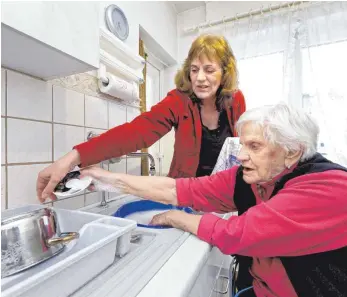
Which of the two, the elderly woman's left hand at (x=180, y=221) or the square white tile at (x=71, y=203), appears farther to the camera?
the square white tile at (x=71, y=203)

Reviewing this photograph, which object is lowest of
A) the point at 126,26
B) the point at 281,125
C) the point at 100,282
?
the point at 100,282

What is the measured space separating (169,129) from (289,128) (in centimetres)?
57

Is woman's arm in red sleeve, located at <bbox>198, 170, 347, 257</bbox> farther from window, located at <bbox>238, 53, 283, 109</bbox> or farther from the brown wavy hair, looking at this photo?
window, located at <bbox>238, 53, 283, 109</bbox>

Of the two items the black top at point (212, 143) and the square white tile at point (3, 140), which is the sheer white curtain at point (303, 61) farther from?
the square white tile at point (3, 140)

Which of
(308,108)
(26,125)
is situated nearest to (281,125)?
(26,125)

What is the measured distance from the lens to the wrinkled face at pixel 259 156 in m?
0.70

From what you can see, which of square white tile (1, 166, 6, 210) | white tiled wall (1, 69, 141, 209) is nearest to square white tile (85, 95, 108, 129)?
white tiled wall (1, 69, 141, 209)

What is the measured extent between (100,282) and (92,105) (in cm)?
85

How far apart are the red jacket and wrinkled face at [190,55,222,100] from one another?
0.08m

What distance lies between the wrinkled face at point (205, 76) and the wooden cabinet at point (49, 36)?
1.71ft

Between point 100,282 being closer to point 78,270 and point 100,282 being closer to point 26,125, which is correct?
point 78,270

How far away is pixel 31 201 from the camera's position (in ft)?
2.76

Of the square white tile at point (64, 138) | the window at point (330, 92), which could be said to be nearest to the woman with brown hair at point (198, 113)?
the square white tile at point (64, 138)

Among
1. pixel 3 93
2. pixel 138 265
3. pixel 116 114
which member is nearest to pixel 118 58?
pixel 116 114
